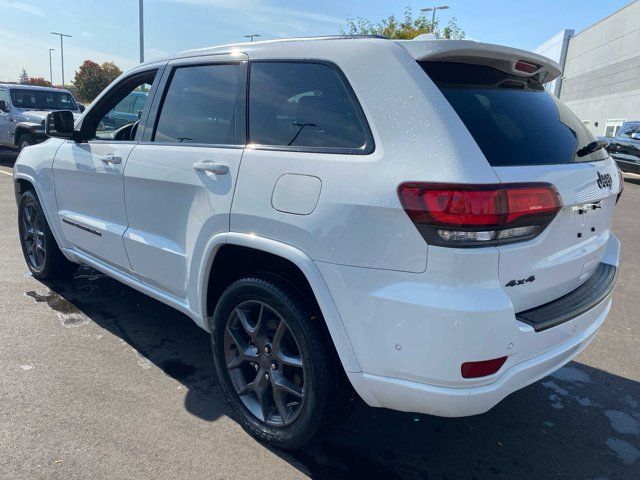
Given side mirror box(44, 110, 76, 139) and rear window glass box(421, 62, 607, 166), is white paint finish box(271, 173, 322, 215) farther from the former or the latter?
side mirror box(44, 110, 76, 139)

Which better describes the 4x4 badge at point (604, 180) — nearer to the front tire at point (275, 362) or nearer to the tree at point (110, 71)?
the front tire at point (275, 362)

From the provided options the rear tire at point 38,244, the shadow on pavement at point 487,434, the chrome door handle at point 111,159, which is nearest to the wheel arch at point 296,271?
the shadow on pavement at point 487,434

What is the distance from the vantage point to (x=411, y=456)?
2619mm

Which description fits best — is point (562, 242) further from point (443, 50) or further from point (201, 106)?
point (201, 106)

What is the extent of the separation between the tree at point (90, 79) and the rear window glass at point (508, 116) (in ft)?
168

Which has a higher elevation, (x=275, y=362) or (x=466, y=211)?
(x=466, y=211)

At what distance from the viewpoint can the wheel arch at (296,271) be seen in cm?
218

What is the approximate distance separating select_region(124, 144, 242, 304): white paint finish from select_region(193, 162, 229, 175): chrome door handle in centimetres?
2

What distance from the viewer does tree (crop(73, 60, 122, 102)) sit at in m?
48.5

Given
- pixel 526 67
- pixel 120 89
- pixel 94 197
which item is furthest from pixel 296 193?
pixel 120 89

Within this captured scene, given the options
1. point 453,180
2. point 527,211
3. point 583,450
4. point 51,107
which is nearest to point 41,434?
point 453,180

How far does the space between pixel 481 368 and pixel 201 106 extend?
6.82 feet

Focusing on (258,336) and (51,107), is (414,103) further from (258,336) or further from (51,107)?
(51,107)

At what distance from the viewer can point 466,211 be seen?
190cm
